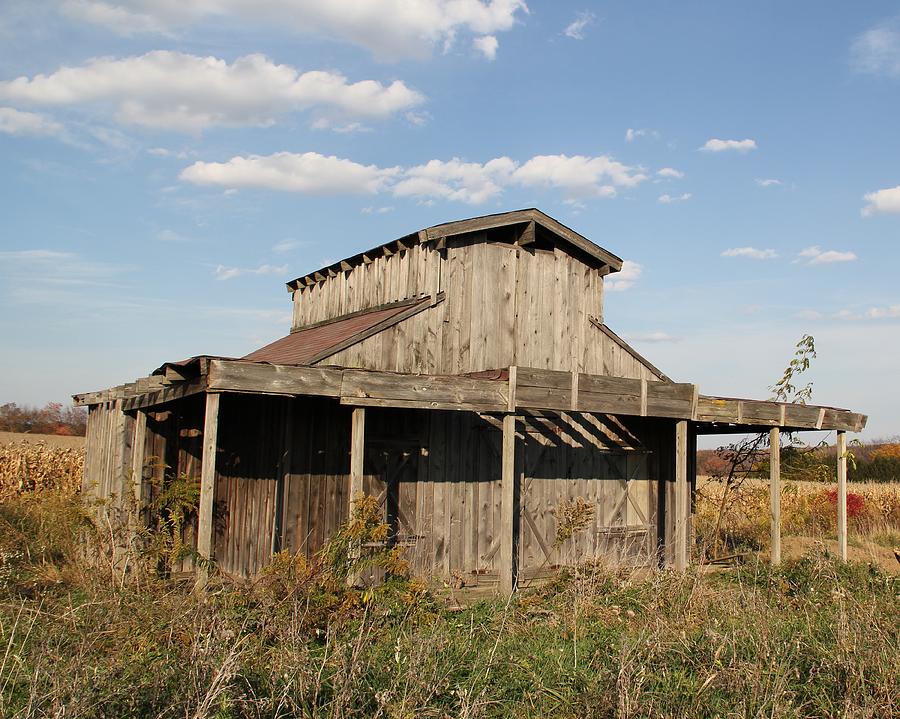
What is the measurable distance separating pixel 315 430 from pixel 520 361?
13.7ft

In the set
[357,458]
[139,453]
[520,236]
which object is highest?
[520,236]

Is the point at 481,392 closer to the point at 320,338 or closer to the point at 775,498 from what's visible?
the point at 320,338

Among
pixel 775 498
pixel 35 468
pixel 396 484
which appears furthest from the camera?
pixel 35 468

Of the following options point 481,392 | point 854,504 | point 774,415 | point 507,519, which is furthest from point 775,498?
point 854,504

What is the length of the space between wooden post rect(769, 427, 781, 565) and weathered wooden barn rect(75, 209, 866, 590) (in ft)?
0.29

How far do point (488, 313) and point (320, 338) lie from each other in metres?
3.13

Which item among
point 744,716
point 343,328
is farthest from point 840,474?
point 744,716

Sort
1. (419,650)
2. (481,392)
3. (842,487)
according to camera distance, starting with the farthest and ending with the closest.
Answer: (842,487)
(481,392)
(419,650)

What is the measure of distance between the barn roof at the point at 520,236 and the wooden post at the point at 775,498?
436 cm

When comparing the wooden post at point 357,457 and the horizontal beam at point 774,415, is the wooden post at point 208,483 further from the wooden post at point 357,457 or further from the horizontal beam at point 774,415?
the horizontal beam at point 774,415

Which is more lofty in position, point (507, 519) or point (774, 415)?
point (774, 415)

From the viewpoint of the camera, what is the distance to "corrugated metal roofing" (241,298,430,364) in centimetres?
1222

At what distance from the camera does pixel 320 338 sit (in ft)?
46.0

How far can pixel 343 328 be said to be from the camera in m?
14.1
